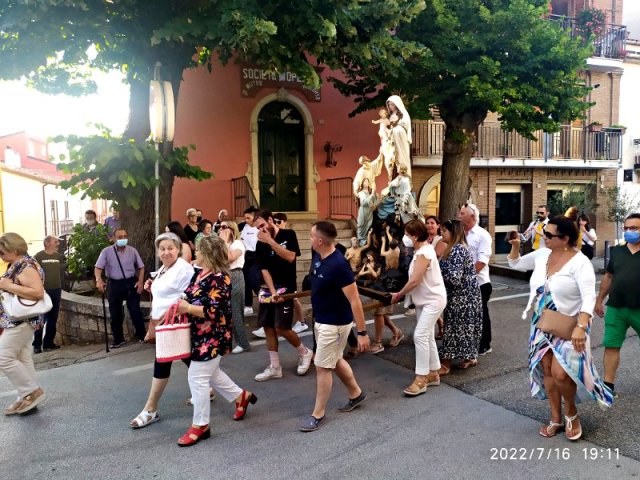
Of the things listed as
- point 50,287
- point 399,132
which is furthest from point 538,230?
point 50,287

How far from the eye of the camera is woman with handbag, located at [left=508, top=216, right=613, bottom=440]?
11.3ft

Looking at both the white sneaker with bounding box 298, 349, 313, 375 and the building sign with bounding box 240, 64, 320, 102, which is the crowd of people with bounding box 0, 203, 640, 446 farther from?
the building sign with bounding box 240, 64, 320, 102

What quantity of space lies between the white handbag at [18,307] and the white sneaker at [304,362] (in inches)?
100.0

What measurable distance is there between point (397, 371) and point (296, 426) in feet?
5.25

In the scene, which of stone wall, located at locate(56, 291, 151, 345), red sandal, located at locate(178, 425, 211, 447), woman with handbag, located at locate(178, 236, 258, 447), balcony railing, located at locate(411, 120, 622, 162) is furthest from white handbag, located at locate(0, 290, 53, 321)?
balcony railing, located at locate(411, 120, 622, 162)

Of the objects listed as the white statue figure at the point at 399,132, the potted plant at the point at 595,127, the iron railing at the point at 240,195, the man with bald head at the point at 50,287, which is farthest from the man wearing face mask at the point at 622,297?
the potted plant at the point at 595,127

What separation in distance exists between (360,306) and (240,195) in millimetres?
9712

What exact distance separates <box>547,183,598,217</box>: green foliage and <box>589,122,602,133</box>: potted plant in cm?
222

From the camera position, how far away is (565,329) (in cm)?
352

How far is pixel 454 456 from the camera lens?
3561 millimetres

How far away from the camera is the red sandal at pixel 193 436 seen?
12.4 ft

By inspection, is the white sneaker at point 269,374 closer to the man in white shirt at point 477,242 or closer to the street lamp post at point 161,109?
the man in white shirt at point 477,242

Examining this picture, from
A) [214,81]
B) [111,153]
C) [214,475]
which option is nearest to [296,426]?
[214,475]

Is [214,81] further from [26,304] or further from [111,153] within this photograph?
[26,304]
